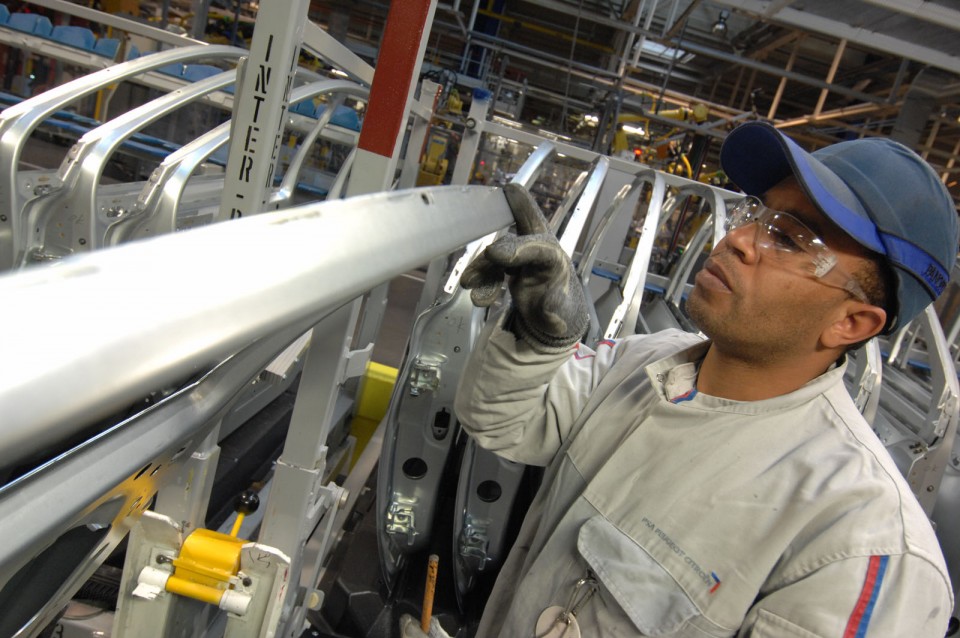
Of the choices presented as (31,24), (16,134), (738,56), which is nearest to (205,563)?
(16,134)

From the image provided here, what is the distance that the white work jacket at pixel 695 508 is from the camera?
0.92 meters

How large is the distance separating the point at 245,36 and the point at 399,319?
7.16 meters

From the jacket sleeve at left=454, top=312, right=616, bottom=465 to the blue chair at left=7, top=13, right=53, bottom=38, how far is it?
4.86 metres

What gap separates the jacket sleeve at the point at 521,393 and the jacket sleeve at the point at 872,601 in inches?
23.9

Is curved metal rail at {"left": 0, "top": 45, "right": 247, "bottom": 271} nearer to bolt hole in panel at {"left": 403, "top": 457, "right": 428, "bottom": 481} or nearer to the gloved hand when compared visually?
bolt hole in panel at {"left": 403, "top": 457, "right": 428, "bottom": 481}

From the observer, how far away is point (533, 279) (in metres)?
1.15

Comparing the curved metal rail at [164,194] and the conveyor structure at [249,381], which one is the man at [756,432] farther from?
the curved metal rail at [164,194]

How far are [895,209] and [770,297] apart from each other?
251 mm

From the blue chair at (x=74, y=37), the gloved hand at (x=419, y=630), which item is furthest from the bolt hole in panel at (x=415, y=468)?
the blue chair at (x=74, y=37)

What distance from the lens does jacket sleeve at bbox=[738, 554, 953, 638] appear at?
34.8 inches

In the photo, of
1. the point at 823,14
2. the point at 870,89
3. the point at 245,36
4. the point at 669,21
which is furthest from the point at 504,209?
the point at 245,36

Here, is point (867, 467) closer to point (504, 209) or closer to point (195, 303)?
point (504, 209)

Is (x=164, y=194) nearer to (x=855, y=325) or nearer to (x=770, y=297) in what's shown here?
(x=770, y=297)

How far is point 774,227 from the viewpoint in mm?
1182
